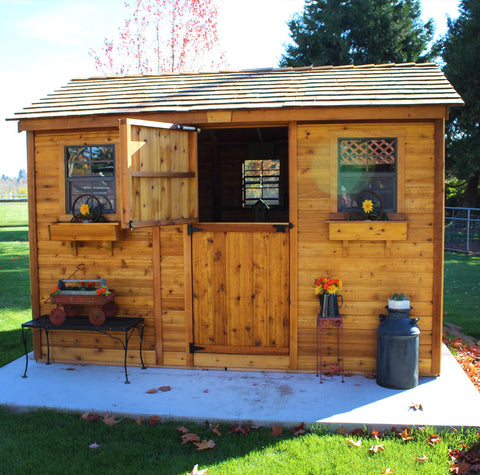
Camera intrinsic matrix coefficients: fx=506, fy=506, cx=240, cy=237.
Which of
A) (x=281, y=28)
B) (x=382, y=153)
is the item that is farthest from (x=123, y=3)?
(x=382, y=153)

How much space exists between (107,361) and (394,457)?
11.9ft

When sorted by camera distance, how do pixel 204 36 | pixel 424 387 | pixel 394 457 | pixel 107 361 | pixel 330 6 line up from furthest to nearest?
pixel 330 6 < pixel 204 36 < pixel 107 361 < pixel 424 387 < pixel 394 457

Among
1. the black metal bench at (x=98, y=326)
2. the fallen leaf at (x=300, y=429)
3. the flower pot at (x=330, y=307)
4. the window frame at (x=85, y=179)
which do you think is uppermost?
the window frame at (x=85, y=179)

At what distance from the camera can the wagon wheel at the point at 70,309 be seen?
6137 mm

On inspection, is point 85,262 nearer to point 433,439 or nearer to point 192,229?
point 192,229

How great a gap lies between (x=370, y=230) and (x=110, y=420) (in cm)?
327

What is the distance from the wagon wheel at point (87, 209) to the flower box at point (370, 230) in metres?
2.74

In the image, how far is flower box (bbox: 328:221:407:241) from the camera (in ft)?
18.0

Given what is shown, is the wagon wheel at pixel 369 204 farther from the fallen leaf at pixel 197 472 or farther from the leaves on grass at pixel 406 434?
the fallen leaf at pixel 197 472

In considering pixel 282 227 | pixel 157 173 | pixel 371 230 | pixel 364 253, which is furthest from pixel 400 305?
pixel 157 173

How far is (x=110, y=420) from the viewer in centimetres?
468

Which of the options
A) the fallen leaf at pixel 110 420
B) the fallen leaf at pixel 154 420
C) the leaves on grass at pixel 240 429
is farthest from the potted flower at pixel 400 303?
the fallen leaf at pixel 110 420

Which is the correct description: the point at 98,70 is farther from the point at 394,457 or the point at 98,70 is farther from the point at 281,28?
the point at 394,457

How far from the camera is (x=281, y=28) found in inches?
866
